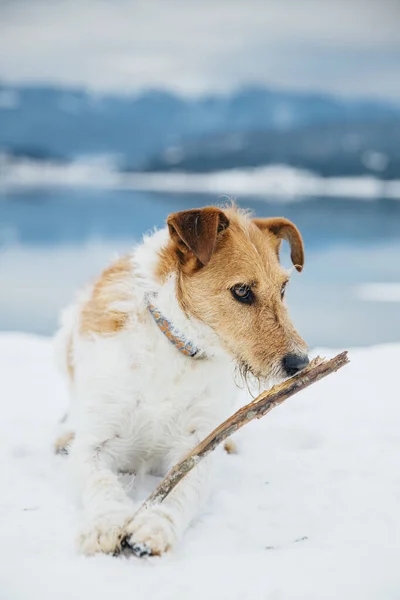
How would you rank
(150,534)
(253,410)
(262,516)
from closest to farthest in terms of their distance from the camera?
(150,534), (253,410), (262,516)

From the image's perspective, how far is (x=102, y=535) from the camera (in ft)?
9.66

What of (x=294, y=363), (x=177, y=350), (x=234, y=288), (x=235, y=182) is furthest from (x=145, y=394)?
(x=235, y=182)

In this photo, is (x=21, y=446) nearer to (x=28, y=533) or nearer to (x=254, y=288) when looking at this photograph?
(x=28, y=533)

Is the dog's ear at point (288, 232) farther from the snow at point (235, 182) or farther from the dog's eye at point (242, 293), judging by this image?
the snow at point (235, 182)

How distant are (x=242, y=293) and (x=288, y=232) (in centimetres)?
77

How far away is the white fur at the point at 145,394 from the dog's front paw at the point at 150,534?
312 millimetres

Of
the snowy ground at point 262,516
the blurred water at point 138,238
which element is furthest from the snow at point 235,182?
the snowy ground at point 262,516

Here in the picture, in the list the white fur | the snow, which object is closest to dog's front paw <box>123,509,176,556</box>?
the white fur

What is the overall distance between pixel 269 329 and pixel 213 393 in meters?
0.55

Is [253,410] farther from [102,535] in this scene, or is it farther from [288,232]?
[288,232]

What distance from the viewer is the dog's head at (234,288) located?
3.32 meters

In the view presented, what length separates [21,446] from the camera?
14.1 ft

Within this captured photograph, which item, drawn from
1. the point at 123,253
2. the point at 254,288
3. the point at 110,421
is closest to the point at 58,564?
the point at 110,421

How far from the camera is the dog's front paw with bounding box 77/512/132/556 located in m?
2.91
